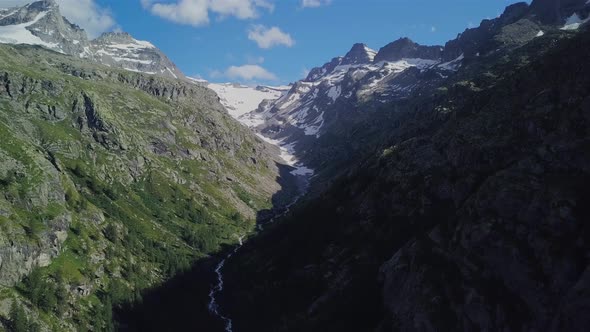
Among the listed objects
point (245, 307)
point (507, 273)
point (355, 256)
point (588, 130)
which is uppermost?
point (588, 130)

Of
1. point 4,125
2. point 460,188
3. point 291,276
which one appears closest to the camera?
point 460,188

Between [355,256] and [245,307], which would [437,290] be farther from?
[245,307]

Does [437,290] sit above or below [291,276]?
above

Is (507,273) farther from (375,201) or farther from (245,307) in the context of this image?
(245,307)

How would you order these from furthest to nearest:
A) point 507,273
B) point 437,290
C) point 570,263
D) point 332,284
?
point 332,284 → point 437,290 → point 507,273 → point 570,263

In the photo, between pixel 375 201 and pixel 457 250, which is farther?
pixel 375 201

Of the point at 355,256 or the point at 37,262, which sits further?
the point at 37,262

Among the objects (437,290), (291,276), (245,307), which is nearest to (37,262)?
(245,307)

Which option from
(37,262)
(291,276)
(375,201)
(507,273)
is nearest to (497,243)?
(507,273)

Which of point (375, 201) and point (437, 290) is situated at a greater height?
point (375, 201)
